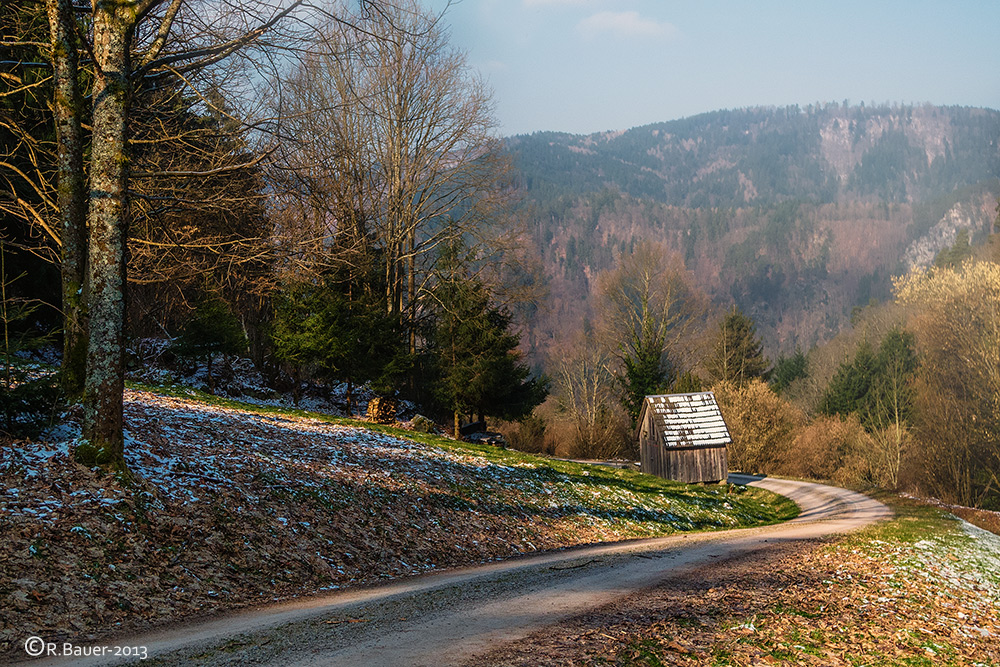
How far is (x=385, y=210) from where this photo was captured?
3488 centimetres

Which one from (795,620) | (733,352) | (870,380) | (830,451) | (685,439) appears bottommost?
(830,451)

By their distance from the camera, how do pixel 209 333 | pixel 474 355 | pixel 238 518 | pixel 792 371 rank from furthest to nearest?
pixel 792 371 → pixel 474 355 → pixel 209 333 → pixel 238 518

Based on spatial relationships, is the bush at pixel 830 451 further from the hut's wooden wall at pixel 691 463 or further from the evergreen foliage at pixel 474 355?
the evergreen foliage at pixel 474 355

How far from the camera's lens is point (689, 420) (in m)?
36.1

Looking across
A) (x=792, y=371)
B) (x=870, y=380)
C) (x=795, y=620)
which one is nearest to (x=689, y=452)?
(x=795, y=620)

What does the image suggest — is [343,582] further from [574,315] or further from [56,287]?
[574,315]

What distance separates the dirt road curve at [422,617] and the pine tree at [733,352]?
142 feet

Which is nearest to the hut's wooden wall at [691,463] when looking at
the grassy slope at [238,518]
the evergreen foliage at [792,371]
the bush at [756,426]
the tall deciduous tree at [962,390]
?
the bush at [756,426]

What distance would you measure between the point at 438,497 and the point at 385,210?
77.7ft

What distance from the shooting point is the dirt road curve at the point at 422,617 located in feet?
17.8

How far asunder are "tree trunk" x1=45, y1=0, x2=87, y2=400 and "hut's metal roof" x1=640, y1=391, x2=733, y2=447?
29.5 metres

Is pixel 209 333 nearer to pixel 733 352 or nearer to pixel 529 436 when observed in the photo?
pixel 529 436

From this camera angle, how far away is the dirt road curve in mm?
5422

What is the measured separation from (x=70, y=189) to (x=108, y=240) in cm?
145
